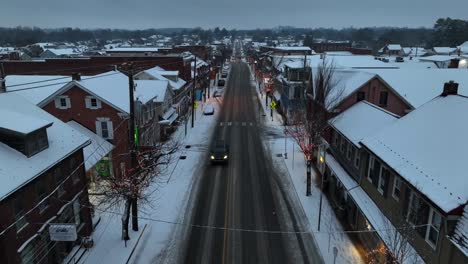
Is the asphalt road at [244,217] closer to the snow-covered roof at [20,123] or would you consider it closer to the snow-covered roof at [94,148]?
the snow-covered roof at [94,148]

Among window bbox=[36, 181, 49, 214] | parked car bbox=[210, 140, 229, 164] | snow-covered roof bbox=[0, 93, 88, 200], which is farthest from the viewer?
parked car bbox=[210, 140, 229, 164]

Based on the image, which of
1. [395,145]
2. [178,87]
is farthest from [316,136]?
[178,87]

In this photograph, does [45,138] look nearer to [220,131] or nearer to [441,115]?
[441,115]

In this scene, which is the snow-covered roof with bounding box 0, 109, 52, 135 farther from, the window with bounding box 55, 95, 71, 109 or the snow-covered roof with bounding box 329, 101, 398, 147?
the snow-covered roof with bounding box 329, 101, 398, 147

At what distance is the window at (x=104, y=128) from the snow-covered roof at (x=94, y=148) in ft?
2.10

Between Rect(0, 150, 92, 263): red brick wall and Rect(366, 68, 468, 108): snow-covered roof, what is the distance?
28.9 metres

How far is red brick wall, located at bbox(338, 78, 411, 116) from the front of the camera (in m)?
30.8

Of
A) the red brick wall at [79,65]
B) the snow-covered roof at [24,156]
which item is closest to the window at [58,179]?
the snow-covered roof at [24,156]

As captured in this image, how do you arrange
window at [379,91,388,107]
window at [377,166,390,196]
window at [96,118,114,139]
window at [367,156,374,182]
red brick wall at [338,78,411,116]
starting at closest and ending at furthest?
window at [377,166,390,196]
window at [367,156,374,182]
window at [96,118,114,139]
red brick wall at [338,78,411,116]
window at [379,91,388,107]

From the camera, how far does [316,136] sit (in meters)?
27.5

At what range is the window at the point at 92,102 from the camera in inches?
1186

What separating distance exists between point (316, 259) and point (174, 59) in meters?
52.8

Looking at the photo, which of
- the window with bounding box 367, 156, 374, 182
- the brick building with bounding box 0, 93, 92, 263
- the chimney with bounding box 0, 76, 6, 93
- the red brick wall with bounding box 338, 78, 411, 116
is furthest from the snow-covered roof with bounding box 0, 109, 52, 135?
the red brick wall with bounding box 338, 78, 411, 116

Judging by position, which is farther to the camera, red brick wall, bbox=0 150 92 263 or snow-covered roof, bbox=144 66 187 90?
snow-covered roof, bbox=144 66 187 90
